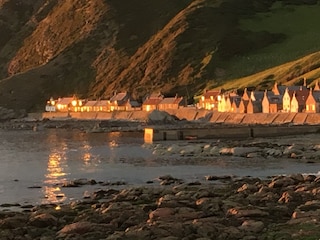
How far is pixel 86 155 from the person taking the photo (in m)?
83.8

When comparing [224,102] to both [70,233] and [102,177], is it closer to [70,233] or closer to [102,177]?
[102,177]

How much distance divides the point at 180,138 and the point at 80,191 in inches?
2297

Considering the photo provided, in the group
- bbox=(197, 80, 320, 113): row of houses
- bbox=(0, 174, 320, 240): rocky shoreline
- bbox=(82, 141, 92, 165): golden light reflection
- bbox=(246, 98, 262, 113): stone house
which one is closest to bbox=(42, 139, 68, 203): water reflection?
bbox=(82, 141, 92, 165): golden light reflection

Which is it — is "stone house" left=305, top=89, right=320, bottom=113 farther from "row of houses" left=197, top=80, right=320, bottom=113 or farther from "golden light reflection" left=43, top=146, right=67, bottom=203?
"golden light reflection" left=43, top=146, right=67, bottom=203

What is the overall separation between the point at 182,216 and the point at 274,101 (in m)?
124

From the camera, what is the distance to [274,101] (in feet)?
499

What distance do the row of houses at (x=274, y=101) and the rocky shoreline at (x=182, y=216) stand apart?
316ft

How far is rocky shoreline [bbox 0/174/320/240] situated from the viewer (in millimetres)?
27375

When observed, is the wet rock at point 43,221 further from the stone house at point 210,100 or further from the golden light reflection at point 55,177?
the stone house at point 210,100

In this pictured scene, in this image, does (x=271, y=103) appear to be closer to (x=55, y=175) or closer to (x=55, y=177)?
(x=55, y=175)

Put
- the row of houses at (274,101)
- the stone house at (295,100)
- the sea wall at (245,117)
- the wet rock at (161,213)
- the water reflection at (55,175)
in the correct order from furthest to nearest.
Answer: the stone house at (295,100) < the row of houses at (274,101) < the sea wall at (245,117) < the water reflection at (55,175) < the wet rock at (161,213)

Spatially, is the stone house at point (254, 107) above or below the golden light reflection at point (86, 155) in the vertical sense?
above

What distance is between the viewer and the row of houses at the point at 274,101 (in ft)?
452

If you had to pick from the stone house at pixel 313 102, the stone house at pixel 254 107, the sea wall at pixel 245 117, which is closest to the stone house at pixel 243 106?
the stone house at pixel 254 107
